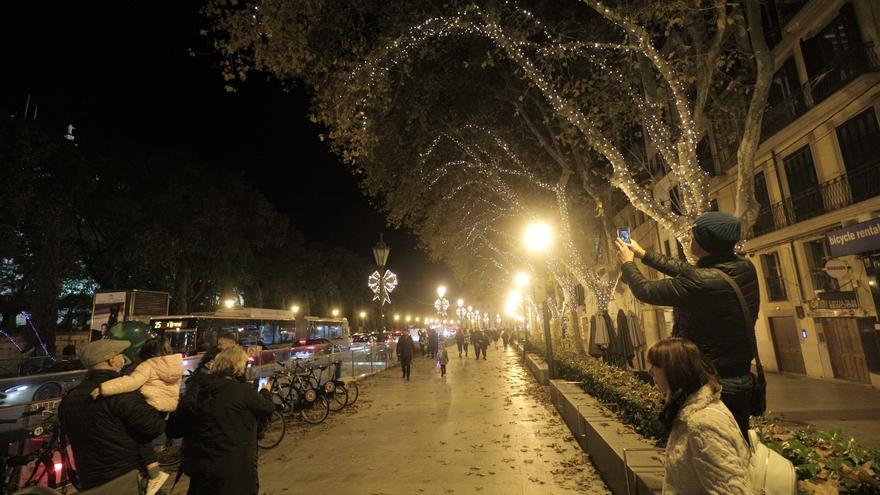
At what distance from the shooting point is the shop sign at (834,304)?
12.8m

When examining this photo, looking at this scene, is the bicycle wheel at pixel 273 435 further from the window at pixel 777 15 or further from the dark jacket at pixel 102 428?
the window at pixel 777 15

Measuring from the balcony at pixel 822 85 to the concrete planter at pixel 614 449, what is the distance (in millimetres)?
11543

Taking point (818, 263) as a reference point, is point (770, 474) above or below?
below

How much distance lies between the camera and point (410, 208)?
18.6 metres

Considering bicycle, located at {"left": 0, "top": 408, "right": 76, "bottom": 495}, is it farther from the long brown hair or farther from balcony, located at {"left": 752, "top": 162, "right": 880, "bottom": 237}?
balcony, located at {"left": 752, "top": 162, "right": 880, "bottom": 237}

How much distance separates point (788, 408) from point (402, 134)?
13007mm

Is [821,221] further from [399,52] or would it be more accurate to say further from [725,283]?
[725,283]

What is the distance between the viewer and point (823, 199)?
543 inches

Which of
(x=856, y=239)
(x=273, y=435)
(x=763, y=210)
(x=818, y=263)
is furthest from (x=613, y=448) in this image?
(x=763, y=210)

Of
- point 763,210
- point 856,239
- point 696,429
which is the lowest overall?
point 696,429

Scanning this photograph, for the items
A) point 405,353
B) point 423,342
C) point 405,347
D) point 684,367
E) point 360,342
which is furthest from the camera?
point 360,342

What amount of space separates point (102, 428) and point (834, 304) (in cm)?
1745

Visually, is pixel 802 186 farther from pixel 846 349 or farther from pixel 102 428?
pixel 102 428

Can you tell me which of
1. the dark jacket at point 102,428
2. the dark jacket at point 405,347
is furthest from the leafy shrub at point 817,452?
the dark jacket at point 405,347
